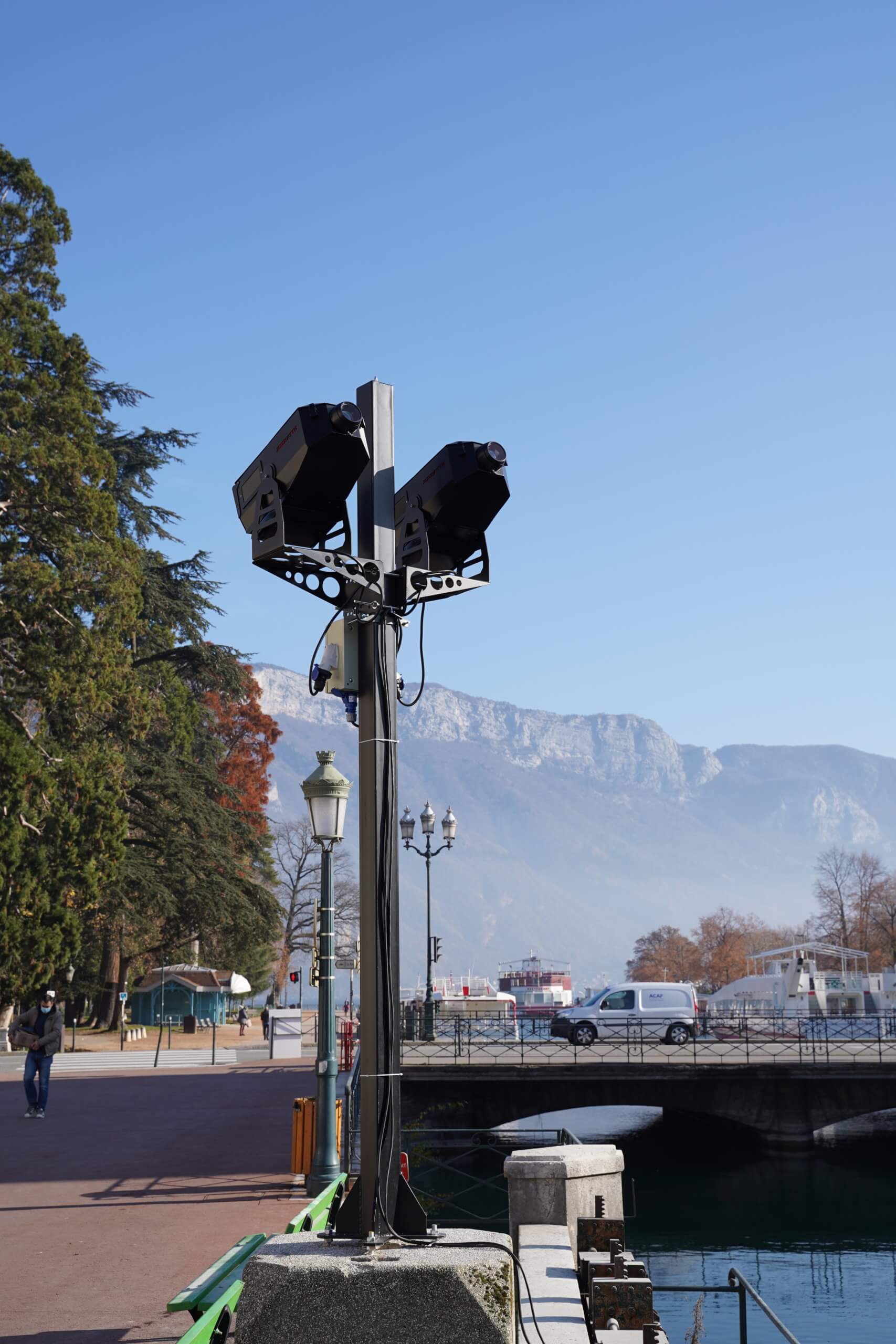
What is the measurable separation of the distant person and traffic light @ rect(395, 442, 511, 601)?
1614cm

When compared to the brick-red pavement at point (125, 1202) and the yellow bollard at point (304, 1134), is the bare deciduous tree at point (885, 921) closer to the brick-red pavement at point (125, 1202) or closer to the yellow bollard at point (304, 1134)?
the brick-red pavement at point (125, 1202)

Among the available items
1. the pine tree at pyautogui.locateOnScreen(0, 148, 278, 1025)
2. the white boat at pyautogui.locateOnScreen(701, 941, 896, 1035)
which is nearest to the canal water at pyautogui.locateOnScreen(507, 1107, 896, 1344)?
the pine tree at pyautogui.locateOnScreen(0, 148, 278, 1025)

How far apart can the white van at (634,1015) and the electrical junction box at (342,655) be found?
109 ft

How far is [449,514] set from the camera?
17.3 ft

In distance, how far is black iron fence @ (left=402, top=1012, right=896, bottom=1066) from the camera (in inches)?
1224

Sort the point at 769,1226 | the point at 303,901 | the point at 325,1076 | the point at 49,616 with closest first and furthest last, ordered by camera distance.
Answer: the point at 325,1076, the point at 769,1226, the point at 49,616, the point at 303,901

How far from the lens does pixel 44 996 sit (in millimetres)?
20156

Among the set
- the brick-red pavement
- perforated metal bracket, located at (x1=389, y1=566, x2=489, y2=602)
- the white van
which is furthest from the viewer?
the white van

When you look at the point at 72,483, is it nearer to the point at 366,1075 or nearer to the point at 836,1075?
the point at 836,1075

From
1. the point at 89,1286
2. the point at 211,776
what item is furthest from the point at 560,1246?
the point at 211,776

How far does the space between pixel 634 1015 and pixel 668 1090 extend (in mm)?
7762

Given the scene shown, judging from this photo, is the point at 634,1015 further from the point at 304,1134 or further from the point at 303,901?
the point at 303,901

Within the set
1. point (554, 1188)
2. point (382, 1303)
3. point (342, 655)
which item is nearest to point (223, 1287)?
point (554, 1188)

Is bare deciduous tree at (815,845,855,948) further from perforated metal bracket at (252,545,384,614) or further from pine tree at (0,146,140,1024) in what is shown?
perforated metal bracket at (252,545,384,614)
